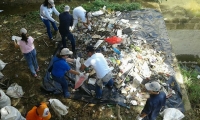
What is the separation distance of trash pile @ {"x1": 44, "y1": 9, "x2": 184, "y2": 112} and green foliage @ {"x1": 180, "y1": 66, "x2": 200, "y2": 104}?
Result: 460mm

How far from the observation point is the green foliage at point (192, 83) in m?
5.96

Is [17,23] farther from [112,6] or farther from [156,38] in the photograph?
[156,38]

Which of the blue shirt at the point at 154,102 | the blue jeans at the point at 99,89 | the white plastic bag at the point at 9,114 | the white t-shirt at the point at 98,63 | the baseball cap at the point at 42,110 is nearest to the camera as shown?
the baseball cap at the point at 42,110

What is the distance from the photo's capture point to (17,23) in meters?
8.05

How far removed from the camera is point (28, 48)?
5.41 metres

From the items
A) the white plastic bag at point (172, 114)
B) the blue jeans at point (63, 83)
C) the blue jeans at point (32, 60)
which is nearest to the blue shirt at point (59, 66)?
the blue jeans at point (63, 83)

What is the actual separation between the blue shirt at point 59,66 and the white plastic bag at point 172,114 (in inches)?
94.9

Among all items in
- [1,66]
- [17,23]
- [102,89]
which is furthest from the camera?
[17,23]

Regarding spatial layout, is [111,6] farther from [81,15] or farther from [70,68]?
[70,68]

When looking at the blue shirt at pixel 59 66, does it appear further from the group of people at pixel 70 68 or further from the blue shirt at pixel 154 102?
the blue shirt at pixel 154 102

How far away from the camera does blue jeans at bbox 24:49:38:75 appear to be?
18.5 feet

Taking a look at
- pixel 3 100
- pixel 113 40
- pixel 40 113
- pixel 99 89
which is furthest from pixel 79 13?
pixel 40 113

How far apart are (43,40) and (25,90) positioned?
197 centimetres

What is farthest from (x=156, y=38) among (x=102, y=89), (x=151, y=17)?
(x=102, y=89)
